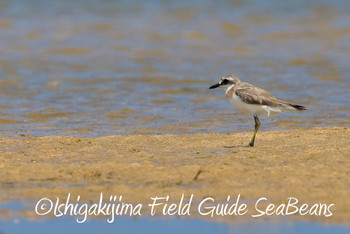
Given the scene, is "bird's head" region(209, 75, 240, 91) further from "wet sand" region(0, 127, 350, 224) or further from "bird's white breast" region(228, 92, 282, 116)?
"wet sand" region(0, 127, 350, 224)

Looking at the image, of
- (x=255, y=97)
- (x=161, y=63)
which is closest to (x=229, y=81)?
(x=255, y=97)

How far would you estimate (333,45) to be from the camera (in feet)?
63.7

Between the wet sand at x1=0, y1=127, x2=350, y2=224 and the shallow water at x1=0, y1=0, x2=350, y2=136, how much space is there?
158cm

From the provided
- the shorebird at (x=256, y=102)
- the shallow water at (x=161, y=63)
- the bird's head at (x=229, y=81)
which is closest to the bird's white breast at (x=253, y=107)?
the shorebird at (x=256, y=102)

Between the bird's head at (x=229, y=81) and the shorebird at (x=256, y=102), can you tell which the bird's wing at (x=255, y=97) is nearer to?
the shorebird at (x=256, y=102)

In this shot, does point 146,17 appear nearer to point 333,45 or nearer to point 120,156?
point 333,45

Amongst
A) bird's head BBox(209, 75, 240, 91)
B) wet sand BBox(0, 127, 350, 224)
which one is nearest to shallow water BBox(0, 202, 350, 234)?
wet sand BBox(0, 127, 350, 224)

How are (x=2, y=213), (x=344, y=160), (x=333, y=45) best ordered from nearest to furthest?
(x=2, y=213), (x=344, y=160), (x=333, y=45)

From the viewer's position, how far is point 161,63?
56.3 ft

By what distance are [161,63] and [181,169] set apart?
10211mm

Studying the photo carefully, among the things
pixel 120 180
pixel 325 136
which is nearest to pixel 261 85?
pixel 325 136

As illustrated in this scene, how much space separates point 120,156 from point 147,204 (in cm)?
185

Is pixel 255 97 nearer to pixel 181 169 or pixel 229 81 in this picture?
pixel 229 81

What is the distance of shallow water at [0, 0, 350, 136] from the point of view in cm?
1131
